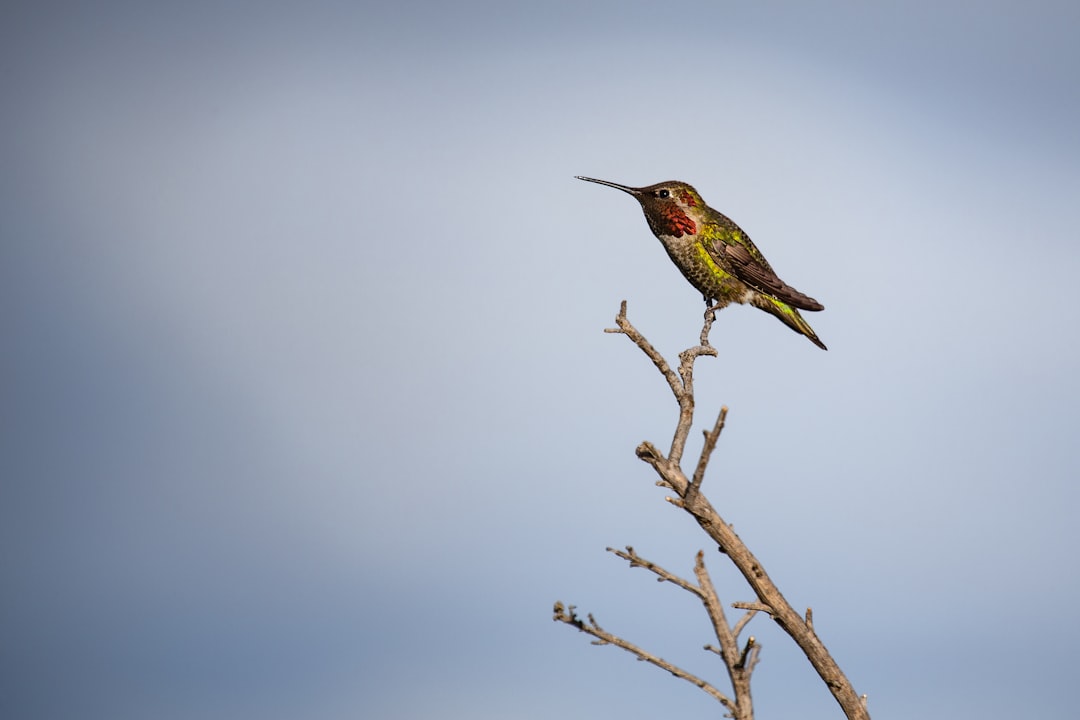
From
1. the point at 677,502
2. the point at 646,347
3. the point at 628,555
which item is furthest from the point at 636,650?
the point at 646,347

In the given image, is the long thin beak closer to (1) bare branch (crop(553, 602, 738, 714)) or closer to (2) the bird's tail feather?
(2) the bird's tail feather

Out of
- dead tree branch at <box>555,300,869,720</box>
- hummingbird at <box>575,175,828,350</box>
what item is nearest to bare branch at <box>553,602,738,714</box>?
dead tree branch at <box>555,300,869,720</box>

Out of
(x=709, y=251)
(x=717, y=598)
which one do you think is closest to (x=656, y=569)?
(x=717, y=598)

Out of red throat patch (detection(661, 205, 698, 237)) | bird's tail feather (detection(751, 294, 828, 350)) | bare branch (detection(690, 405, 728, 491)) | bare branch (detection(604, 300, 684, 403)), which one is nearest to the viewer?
bare branch (detection(690, 405, 728, 491))

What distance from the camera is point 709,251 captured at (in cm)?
1079

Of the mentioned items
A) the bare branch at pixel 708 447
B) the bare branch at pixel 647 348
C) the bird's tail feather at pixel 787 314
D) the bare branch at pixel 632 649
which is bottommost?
the bare branch at pixel 632 649

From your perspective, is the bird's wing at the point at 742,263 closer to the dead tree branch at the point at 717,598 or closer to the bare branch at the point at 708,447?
the dead tree branch at the point at 717,598

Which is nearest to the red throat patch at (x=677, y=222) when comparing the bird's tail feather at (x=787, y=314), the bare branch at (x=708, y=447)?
the bird's tail feather at (x=787, y=314)

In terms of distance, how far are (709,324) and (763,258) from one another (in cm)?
157

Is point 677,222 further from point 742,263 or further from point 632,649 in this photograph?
point 632,649

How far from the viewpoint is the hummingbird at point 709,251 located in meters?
10.7

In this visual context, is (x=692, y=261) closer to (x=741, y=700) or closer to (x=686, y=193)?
(x=686, y=193)

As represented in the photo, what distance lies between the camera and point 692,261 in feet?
35.4

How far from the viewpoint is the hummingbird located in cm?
1066
